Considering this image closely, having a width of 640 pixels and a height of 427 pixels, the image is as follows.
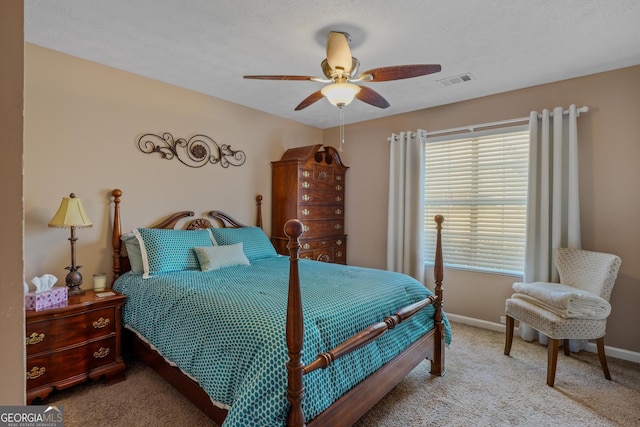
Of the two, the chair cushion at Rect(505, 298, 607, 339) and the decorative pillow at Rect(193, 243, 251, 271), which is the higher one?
the decorative pillow at Rect(193, 243, 251, 271)

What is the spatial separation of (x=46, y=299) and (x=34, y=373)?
45cm

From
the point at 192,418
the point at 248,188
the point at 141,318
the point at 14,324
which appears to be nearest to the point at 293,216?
the point at 248,188

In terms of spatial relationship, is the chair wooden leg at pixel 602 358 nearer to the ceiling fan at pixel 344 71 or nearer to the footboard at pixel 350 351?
the footboard at pixel 350 351

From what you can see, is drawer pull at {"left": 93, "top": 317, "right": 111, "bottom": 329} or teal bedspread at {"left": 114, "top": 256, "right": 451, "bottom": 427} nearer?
teal bedspread at {"left": 114, "top": 256, "right": 451, "bottom": 427}

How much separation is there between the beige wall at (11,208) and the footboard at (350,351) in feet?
2.50

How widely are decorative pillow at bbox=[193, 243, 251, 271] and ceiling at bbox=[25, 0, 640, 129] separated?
5.32ft

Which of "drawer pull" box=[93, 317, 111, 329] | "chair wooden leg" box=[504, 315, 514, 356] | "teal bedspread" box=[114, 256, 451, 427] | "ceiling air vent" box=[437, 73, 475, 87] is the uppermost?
"ceiling air vent" box=[437, 73, 475, 87]

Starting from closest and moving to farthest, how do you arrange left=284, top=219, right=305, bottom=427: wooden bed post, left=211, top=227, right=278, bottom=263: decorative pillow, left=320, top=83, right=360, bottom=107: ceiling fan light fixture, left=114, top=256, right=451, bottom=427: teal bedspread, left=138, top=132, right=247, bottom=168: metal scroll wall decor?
1. left=284, top=219, right=305, bottom=427: wooden bed post
2. left=114, top=256, right=451, bottom=427: teal bedspread
3. left=320, top=83, right=360, bottom=107: ceiling fan light fixture
4. left=138, top=132, right=247, bottom=168: metal scroll wall decor
5. left=211, top=227, right=278, bottom=263: decorative pillow

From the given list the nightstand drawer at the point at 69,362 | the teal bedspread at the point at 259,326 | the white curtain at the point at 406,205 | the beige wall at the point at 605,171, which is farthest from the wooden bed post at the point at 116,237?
the beige wall at the point at 605,171

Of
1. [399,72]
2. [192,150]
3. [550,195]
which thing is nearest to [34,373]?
[192,150]

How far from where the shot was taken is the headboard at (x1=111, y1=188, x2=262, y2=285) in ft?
8.88

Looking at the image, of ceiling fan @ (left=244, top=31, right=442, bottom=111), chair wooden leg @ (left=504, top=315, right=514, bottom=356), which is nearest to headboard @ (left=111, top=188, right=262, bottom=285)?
ceiling fan @ (left=244, top=31, right=442, bottom=111)

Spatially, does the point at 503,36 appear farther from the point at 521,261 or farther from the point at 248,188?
the point at 248,188

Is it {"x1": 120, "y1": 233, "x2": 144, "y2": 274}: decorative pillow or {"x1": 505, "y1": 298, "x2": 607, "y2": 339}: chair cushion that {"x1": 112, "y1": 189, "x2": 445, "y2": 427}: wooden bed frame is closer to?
{"x1": 120, "y1": 233, "x2": 144, "y2": 274}: decorative pillow
